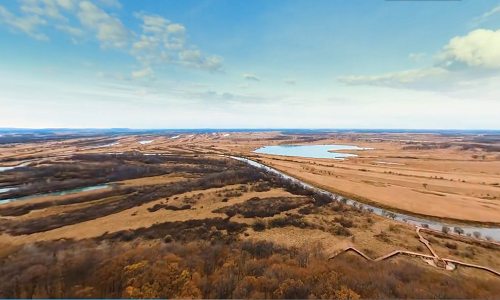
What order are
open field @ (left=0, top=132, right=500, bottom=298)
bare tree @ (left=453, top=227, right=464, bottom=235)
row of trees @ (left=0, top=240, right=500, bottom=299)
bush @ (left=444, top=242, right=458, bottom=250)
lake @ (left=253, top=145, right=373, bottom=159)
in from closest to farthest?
row of trees @ (left=0, top=240, right=500, bottom=299) → open field @ (left=0, top=132, right=500, bottom=298) → bush @ (left=444, top=242, right=458, bottom=250) → bare tree @ (left=453, top=227, right=464, bottom=235) → lake @ (left=253, top=145, right=373, bottom=159)

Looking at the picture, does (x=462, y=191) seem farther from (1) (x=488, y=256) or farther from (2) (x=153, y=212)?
(2) (x=153, y=212)

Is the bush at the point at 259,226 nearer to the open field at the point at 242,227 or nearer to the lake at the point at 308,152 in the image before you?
the open field at the point at 242,227

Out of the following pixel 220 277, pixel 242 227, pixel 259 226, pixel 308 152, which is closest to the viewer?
pixel 220 277

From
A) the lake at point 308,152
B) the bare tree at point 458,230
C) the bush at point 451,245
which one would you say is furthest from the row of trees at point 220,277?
the lake at point 308,152

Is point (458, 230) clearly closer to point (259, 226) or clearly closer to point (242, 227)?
point (259, 226)

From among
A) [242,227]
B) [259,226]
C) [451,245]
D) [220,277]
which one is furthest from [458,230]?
[220,277]

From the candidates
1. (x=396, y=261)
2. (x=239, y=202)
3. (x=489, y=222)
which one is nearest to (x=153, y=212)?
(x=239, y=202)

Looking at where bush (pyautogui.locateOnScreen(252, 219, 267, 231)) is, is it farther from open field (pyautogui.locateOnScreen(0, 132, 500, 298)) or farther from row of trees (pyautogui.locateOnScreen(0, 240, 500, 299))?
row of trees (pyautogui.locateOnScreen(0, 240, 500, 299))

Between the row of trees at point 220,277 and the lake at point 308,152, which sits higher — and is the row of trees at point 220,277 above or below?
above

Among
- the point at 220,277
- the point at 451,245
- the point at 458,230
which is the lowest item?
the point at 458,230

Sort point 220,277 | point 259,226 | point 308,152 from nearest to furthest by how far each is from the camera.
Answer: point 220,277 → point 259,226 → point 308,152

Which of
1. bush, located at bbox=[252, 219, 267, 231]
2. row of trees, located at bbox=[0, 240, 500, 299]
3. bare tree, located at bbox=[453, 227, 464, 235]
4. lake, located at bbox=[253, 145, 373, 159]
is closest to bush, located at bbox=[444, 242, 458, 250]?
bare tree, located at bbox=[453, 227, 464, 235]
